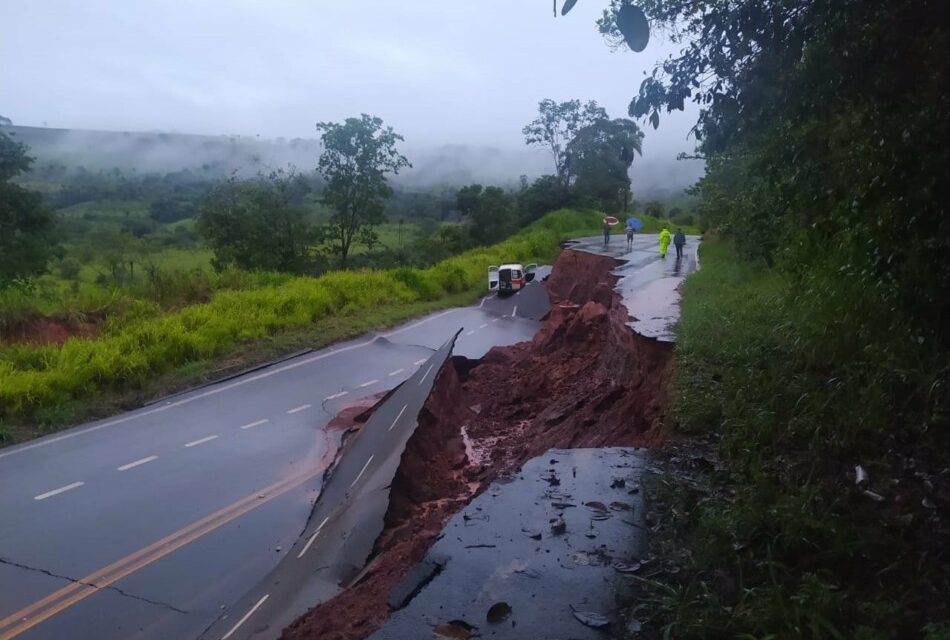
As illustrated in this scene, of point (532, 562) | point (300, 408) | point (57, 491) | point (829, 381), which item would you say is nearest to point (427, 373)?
point (300, 408)

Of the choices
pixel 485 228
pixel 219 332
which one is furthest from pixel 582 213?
pixel 219 332

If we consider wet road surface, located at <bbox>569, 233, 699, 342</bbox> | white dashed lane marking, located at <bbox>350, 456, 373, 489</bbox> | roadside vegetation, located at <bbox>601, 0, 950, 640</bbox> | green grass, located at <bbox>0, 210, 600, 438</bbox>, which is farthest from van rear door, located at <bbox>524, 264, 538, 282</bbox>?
roadside vegetation, located at <bbox>601, 0, 950, 640</bbox>

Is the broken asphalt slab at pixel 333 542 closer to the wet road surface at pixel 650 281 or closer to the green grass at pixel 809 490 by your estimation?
the green grass at pixel 809 490

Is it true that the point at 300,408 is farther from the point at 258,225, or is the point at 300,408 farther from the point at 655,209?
the point at 655,209

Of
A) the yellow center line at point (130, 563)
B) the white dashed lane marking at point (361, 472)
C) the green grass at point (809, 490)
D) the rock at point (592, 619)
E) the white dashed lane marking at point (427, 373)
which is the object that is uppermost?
the green grass at point (809, 490)

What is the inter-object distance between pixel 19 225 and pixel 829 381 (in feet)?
78.0

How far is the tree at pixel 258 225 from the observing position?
102 ft

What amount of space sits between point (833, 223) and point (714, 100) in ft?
4.72

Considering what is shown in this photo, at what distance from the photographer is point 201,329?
1734 cm

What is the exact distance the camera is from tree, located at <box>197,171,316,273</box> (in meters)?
31.0

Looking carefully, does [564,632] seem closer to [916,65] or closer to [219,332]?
[916,65]

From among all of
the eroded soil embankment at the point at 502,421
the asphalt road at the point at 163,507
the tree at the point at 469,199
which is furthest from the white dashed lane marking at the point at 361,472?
the tree at the point at 469,199

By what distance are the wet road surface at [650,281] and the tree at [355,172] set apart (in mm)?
10015

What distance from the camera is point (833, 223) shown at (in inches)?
240
